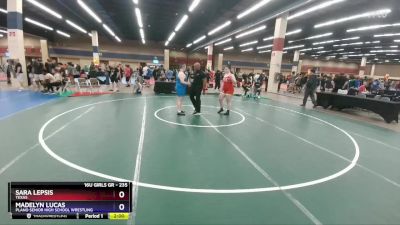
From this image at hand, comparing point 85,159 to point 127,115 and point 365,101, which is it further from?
point 365,101

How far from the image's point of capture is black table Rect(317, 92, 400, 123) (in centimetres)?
952

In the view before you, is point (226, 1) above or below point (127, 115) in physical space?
above

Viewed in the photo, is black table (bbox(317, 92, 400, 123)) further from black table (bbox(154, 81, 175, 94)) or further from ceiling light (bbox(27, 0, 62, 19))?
ceiling light (bbox(27, 0, 62, 19))

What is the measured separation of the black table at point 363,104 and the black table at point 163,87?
909 cm

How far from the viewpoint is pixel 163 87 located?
52.5 ft

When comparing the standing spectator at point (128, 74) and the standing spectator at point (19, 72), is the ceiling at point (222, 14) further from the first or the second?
the standing spectator at point (19, 72)

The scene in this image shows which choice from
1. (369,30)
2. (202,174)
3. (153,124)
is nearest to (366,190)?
(202,174)

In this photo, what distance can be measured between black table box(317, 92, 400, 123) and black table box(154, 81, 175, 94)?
9092 millimetres

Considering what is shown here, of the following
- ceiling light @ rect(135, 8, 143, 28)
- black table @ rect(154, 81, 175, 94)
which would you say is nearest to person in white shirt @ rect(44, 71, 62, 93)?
black table @ rect(154, 81, 175, 94)

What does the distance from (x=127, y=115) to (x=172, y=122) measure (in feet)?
6.34

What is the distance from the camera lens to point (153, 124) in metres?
7.36

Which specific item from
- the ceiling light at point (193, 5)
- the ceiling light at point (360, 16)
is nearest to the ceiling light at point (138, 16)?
the ceiling light at point (193, 5)
